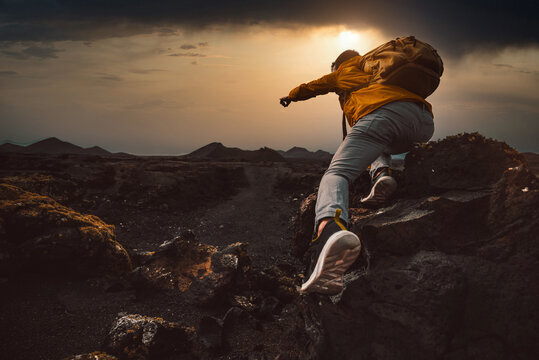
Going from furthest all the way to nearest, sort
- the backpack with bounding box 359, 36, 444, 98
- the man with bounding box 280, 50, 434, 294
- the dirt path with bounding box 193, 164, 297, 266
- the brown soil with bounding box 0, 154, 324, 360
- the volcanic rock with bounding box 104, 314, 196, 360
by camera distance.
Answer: the dirt path with bounding box 193, 164, 297, 266
the brown soil with bounding box 0, 154, 324, 360
the volcanic rock with bounding box 104, 314, 196, 360
the backpack with bounding box 359, 36, 444, 98
the man with bounding box 280, 50, 434, 294

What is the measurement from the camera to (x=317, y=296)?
3068mm

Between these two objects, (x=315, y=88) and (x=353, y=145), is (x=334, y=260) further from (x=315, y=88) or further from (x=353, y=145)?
(x=315, y=88)

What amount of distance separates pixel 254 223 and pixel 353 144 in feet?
27.4

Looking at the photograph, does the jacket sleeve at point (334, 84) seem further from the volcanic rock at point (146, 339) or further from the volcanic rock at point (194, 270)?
the volcanic rock at point (146, 339)

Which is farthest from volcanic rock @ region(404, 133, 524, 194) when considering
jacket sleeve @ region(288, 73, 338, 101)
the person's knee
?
jacket sleeve @ region(288, 73, 338, 101)

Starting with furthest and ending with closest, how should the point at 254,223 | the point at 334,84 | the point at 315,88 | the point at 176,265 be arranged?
the point at 254,223
the point at 176,265
the point at 315,88
the point at 334,84

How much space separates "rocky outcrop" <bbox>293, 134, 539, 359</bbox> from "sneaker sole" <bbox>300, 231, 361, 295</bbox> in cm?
56

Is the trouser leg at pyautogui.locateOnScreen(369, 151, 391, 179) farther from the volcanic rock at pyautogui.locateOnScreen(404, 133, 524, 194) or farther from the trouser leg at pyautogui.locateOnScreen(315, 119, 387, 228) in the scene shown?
the trouser leg at pyautogui.locateOnScreen(315, 119, 387, 228)

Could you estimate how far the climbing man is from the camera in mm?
2346

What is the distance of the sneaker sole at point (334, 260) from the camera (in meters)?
2.23

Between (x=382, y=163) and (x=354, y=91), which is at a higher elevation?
(x=354, y=91)

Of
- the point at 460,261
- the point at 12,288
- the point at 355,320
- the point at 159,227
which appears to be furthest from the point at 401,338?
the point at 159,227

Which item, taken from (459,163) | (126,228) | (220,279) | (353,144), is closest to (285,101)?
(353,144)

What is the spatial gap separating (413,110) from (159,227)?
8.93m
